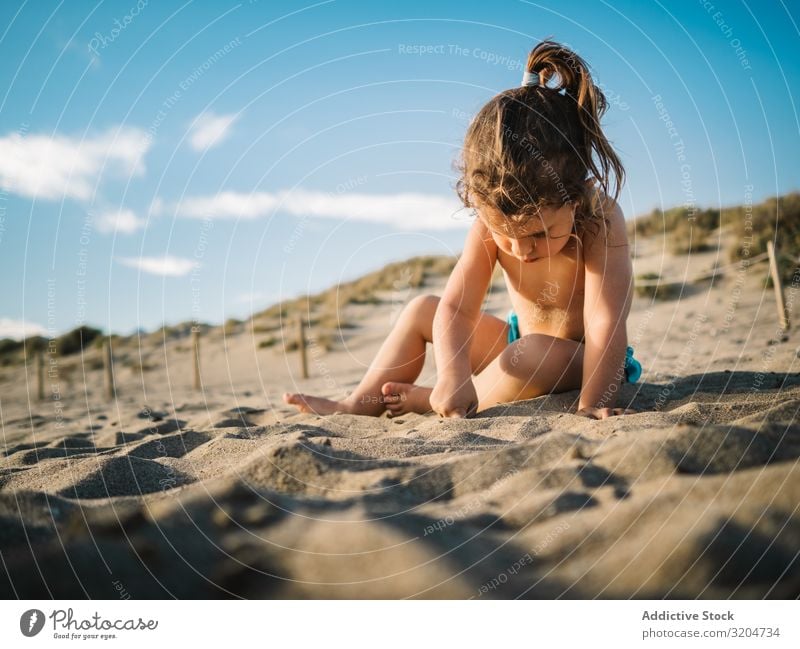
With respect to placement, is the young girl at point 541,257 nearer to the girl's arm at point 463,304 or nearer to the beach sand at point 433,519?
the girl's arm at point 463,304

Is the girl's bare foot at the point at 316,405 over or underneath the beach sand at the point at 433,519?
over

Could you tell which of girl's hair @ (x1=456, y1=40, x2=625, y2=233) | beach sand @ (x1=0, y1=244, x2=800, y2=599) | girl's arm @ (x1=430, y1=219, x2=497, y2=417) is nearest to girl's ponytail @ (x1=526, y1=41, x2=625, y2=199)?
girl's hair @ (x1=456, y1=40, x2=625, y2=233)

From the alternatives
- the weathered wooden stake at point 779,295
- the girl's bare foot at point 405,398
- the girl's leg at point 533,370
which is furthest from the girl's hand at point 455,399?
the weathered wooden stake at point 779,295

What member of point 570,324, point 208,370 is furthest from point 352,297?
point 570,324

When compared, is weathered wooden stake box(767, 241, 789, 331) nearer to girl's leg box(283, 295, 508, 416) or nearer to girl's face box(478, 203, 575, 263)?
girl's leg box(283, 295, 508, 416)

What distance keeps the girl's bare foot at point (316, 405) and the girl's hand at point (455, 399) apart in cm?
68

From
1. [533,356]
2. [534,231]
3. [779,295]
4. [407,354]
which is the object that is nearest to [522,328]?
[533,356]

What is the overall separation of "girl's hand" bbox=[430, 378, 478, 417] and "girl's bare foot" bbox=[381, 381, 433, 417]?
353 millimetres

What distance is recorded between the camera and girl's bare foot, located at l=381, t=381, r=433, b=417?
3105 millimetres

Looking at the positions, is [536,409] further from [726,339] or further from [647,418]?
[726,339]

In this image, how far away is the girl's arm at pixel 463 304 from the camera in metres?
2.81

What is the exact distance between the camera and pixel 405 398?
10.2 feet

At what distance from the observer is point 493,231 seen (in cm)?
259
